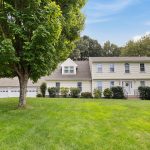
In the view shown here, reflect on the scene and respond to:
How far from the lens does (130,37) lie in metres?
64.4

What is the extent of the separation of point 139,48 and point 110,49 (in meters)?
11.8

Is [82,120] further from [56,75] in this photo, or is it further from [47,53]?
[56,75]

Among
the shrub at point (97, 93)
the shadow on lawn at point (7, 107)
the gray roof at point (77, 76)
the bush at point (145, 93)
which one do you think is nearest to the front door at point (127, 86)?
the shrub at point (97, 93)

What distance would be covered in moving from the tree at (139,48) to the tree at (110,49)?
9299 millimetres

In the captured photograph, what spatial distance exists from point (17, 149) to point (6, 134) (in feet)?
6.33

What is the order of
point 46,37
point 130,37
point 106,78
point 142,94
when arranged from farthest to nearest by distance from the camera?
point 130,37, point 106,78, point 142,94, point 46,37

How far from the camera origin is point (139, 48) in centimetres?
5812

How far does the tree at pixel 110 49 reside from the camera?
68375 mm

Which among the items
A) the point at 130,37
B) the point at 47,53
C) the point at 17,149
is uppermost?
the point at 130,37

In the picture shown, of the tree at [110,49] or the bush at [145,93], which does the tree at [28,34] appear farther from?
the tree at [110,49]

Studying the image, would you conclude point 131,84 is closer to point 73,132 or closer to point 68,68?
point 68,68

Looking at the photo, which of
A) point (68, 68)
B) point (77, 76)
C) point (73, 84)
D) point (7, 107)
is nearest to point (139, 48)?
point (68, 68)

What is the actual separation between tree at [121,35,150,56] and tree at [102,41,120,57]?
9299 mm

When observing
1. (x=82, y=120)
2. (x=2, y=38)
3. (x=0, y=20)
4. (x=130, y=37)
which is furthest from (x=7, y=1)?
(x=130, y=37)
